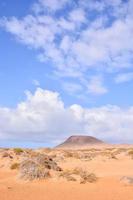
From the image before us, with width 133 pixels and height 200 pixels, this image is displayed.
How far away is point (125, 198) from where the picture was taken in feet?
46.5

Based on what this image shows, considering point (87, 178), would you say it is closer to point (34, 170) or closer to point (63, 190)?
point (34, 170)

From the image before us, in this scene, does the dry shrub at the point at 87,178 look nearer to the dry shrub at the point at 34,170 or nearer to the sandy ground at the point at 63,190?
the sandy ground at the point at 63,190

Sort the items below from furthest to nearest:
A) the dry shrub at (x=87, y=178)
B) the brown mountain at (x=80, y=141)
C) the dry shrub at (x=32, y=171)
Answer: the brown mountain at (x=80, y=141) → the dry shrub at (x=32, y=171) → the dry shrub at (x=87, y=178)

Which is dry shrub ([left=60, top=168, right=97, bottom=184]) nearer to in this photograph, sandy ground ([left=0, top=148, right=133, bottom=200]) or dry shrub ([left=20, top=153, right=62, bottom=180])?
sandy ground ([left=0, top=148, right=133, bottom=200])

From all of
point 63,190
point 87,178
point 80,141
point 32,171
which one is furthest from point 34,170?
point 80,141

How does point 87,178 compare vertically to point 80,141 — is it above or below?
below

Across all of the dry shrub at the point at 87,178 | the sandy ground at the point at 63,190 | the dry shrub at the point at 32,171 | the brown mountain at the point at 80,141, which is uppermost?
the brown mountain at the point at 80,141

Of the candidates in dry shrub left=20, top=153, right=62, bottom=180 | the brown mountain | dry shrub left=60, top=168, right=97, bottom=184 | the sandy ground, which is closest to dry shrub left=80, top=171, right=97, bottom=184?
dry shrub left=60, top=168, right=97, bottom=184

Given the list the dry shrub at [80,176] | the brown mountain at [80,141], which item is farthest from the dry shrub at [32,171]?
the brown mountain at [80,141]

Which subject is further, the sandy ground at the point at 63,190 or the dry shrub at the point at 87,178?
the dry shrub at the point at 87,178

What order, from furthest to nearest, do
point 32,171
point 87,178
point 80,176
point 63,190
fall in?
point 32,171
point 80,176
point 87,178
point 63,190

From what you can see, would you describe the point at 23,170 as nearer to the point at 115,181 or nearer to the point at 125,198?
the point at 115,181

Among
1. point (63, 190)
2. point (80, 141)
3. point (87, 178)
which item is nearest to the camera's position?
point (63, 190)

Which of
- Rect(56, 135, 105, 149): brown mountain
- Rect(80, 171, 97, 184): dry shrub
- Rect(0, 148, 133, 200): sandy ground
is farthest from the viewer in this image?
Rect(56, 135, 105, 149): brown mountain
